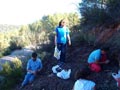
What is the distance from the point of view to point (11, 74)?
20.2 meters

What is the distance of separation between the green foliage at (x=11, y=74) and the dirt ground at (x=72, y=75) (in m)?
1.36

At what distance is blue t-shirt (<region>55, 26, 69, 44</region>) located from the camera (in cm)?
1584

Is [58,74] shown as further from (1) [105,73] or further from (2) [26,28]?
(2) [26,28]

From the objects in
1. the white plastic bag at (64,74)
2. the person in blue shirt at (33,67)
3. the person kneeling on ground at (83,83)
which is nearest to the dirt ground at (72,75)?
the white plastic bag at (64,74)

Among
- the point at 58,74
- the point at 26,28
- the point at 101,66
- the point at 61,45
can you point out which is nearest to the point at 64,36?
the point at 61,45

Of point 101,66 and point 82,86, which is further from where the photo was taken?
point 101,66

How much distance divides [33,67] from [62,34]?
180 centimetres

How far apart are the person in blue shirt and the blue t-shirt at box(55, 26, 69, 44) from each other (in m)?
1.11

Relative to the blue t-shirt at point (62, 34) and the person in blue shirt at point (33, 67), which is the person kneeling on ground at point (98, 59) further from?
the person in blue shirt at point (33, 67)

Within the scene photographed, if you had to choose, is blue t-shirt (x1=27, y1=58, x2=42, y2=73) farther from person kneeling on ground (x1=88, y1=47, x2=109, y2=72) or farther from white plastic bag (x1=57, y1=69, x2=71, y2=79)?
person kneeling on ground (x1=88, y1=47, x2=109, y2=72)

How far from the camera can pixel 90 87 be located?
10508 mm

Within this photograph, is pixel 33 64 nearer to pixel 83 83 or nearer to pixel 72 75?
pixel 72 75

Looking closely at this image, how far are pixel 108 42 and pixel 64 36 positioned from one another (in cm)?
167

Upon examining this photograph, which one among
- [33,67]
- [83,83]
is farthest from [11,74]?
[83,83]
